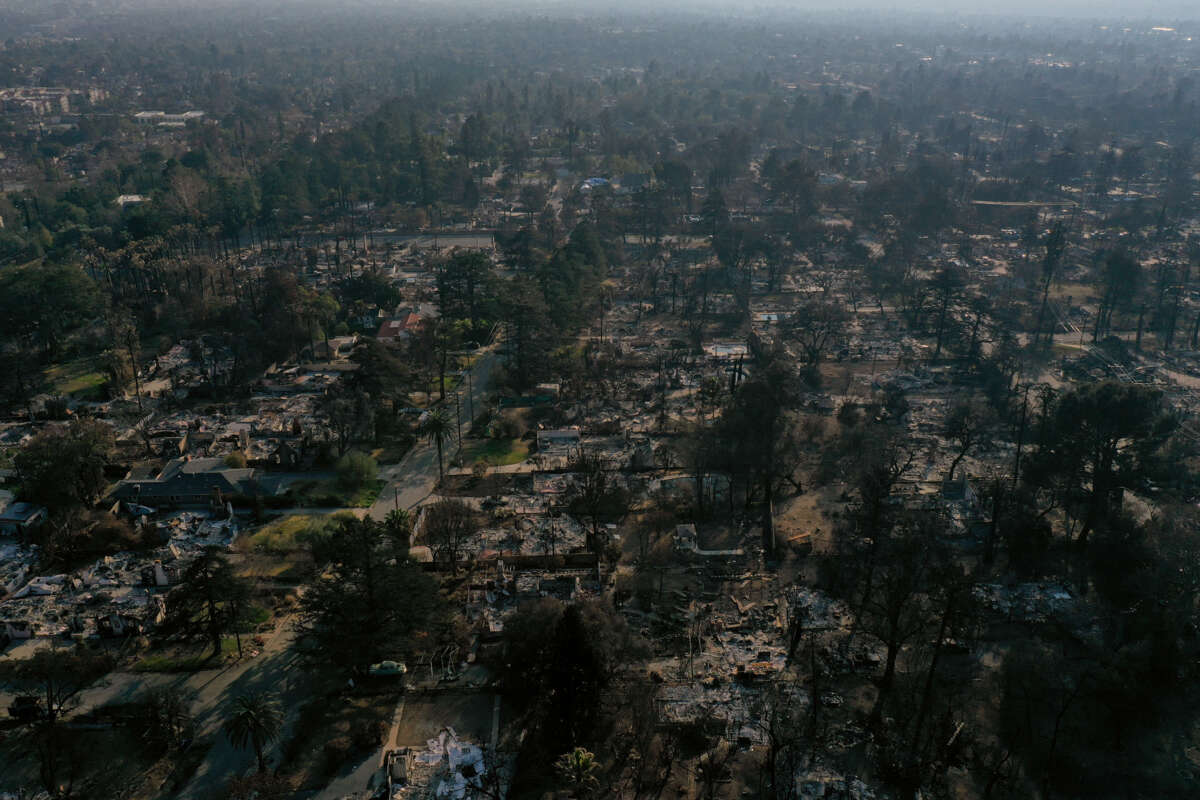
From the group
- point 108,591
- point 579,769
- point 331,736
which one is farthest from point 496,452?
point 579,769

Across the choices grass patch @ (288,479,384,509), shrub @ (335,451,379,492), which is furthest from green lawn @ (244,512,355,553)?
shrub @ (335,451,379,492)

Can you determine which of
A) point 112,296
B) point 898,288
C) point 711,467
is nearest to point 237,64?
point 112,296

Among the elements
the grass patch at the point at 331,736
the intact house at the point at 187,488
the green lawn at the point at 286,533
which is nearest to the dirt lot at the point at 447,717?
the grass patch at the point at 331,736

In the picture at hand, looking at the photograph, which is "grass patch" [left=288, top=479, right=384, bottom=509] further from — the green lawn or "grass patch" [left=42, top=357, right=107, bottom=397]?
"grass patch" [left=42, top=357, right=107, bottom=397]

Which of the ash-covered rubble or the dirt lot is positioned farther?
the ash-covered rubble

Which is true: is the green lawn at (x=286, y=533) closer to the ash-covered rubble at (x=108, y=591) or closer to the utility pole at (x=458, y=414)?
the ash-covered rubble at (x=108, y=591)

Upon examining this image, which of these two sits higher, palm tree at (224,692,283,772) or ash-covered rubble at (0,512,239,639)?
palm tree at (224,692,283,772)
